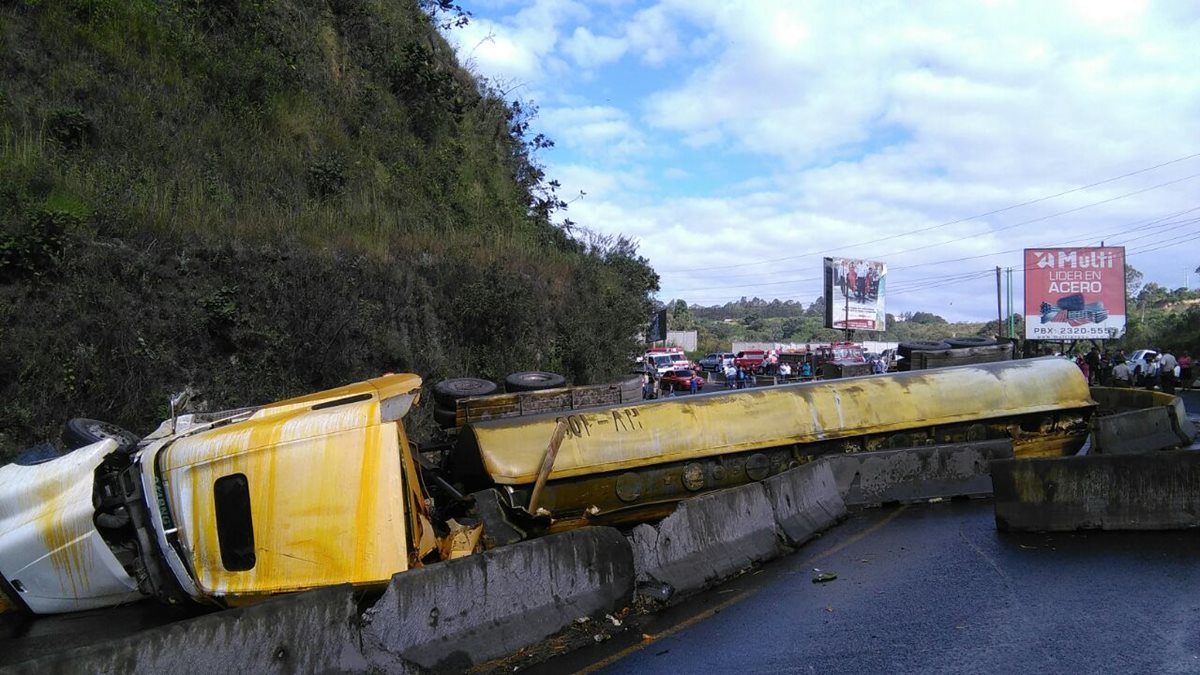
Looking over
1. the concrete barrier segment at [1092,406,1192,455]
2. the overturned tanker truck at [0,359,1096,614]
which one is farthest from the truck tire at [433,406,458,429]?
the concrete barrier segment at [1092,406,1192,455]

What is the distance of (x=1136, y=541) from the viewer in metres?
7.62

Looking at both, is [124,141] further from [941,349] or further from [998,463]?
[941,349]

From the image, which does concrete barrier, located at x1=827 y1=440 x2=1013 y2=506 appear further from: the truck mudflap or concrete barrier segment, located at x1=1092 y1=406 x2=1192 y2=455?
concrete barrier segment, located at x1=1092 y1=406 x2=1192 y2=455

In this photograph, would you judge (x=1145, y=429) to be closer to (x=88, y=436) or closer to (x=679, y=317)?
(x=88, y=436)

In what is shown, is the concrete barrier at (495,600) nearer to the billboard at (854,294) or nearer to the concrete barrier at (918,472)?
the concrete barrier at (918,472)

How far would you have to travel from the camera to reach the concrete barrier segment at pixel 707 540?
6691mm

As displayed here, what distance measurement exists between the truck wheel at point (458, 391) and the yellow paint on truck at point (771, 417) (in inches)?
83.7

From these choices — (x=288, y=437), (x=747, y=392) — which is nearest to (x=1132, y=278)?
(x=747, y=392)

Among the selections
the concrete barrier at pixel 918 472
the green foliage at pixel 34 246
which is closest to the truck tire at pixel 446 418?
the concrete barrier at pixel 918 472

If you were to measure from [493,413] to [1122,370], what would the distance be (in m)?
26.2

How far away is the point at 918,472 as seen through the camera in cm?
978

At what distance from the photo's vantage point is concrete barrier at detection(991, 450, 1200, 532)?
777 centimetres

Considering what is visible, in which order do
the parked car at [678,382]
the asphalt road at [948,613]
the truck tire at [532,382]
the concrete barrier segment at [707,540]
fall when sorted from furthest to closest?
the parked car at [678,382] → the truck tire at [532,382] → the concrete barrier segment at [707,540] → the asphalt road at [948,613]

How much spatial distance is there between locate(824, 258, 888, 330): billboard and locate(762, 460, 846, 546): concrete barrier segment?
174ft
